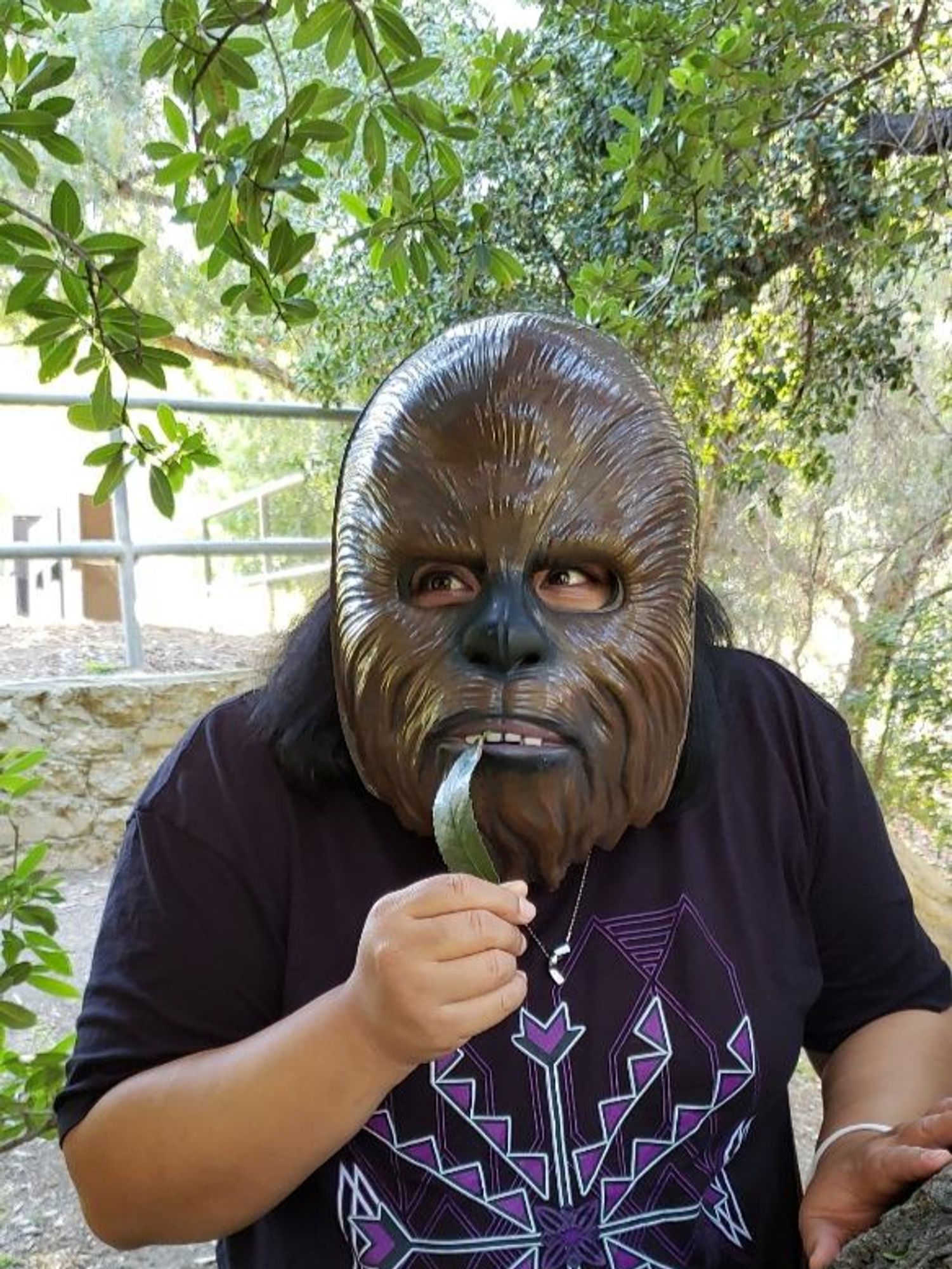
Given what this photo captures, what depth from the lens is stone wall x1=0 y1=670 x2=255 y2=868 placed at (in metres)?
4.04

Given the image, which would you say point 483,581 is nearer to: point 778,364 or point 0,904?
point 0,904

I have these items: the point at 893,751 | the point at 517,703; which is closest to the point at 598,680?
the point at 517,703

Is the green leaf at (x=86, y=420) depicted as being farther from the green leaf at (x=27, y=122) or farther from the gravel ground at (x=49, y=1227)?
the gravel ground at (x=49, y=1227)

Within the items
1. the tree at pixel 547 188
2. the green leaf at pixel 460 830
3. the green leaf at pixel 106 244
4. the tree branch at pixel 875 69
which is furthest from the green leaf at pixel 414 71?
the tree branch at pixel 875 69

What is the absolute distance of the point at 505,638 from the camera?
2.80 ft

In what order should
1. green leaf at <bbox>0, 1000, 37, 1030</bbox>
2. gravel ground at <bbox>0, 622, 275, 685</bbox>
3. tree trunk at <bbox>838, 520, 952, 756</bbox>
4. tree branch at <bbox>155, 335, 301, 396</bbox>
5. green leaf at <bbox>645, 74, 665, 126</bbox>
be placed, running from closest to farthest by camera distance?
green leaf at <bbox>0, 1000, 37, 1030</bbox> → green leaf at <bbox>645, 74, 665, 126</bbox> → gravel ground at <bbox>0, 622, 275, 685</bbox> → tree trunk at <bbox>838, 520, 952, 756</bbox> → tree branch at <bbox>155, 335, 301, 396</bbox>

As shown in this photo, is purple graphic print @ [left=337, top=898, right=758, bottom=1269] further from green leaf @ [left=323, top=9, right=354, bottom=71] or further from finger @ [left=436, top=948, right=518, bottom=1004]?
green leaf @ [left=323, top=9, right=354, bottom=71]

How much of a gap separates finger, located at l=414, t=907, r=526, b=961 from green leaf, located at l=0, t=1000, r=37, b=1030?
805 millimetres

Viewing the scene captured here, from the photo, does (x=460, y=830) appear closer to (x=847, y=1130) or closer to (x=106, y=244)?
(x=847, y=1130)

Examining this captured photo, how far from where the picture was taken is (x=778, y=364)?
13.0 ft

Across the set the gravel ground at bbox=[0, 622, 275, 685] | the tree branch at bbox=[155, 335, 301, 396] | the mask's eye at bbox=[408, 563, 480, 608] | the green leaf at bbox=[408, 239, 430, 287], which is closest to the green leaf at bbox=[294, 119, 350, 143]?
the green leaf at bbox=[408, 239, 430, 287]

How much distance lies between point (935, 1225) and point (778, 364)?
3589mm

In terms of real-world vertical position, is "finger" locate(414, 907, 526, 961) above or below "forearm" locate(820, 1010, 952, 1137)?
above

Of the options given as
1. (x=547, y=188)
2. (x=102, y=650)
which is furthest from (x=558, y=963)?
(x=102, y=650)
